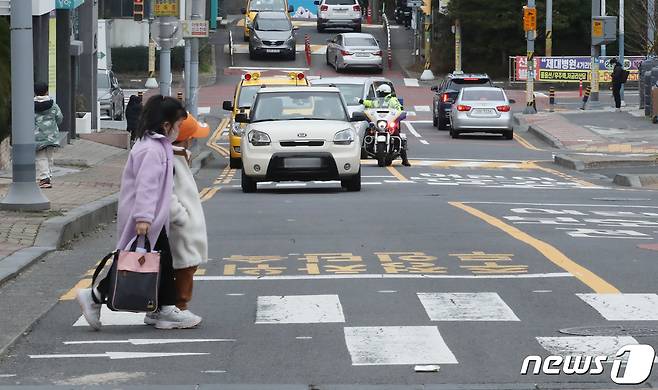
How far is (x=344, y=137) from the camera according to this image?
79.8ft

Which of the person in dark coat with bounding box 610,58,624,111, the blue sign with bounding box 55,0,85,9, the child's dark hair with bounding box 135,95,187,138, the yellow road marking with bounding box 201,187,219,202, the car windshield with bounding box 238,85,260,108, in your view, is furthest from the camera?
the person in dark coat with bounding box 610,58,624,111

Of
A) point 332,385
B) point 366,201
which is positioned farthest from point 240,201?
point 332,385

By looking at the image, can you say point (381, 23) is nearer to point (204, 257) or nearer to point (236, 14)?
point (236, 14)

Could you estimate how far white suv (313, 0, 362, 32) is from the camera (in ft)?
275

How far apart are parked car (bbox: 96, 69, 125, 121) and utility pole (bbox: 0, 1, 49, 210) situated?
27635 mm

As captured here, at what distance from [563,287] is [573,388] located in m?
4.11

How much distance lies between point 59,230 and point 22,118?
252cm

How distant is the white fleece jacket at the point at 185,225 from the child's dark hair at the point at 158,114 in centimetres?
22

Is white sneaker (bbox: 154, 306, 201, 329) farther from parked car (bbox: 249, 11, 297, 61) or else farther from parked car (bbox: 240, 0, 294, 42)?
parked car (bbox: 240, 0, 294, 42)

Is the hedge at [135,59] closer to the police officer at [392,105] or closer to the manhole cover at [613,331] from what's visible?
the police officer at [392,105]

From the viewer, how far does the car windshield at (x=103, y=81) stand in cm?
4712

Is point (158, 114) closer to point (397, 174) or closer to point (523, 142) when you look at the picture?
point (397, 174)
